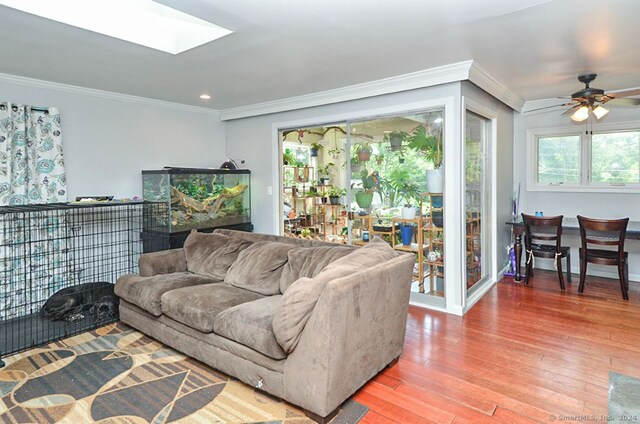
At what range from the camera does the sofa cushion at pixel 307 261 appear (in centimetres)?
275

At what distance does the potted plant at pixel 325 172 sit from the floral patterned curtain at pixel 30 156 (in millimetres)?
3887

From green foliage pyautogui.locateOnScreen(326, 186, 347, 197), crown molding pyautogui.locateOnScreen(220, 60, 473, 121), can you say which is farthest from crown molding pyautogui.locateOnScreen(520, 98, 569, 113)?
green foliage pyautogui.locateOnScreen(326, 186, 347, 197)

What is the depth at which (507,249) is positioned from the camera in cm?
522

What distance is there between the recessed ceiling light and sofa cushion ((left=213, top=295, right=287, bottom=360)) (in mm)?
1852

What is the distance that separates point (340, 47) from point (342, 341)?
83.7 inches

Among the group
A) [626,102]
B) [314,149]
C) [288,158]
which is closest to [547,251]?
[626,102]

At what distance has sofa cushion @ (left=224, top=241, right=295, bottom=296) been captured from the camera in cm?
296

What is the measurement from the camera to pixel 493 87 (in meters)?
4.02

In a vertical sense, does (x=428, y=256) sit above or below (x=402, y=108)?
below

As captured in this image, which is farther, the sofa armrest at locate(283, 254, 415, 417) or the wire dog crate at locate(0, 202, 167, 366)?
the wire dog crate at locate(0, 202, 167, 366)

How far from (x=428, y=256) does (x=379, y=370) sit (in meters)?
1.77

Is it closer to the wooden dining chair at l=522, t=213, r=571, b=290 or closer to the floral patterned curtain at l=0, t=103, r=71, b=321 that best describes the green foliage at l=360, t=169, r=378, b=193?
the wooden dining chair at l=522, t=213, r=571, b=290

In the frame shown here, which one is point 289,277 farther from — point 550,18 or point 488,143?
point 488,143

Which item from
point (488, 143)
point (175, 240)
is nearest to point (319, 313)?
point (175, 240)
